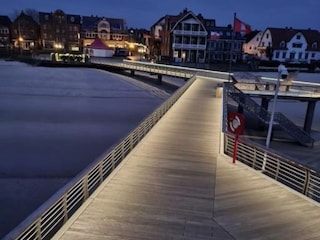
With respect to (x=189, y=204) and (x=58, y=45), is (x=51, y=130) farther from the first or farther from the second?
(x=58, y=45)

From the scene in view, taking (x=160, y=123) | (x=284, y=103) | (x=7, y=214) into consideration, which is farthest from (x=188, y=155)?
(x=284, y=103)

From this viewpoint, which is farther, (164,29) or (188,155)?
(164,29)

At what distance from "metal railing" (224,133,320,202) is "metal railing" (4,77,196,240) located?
3.70 metres

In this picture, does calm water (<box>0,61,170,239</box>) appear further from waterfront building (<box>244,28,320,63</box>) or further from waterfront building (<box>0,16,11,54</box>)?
waterfront building (<box>0,16,11,54</box>)

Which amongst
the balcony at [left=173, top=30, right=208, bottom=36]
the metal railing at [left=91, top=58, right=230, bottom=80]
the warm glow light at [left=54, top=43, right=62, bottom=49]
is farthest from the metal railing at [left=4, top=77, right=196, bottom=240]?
the warm glow light at [left=54, top=43, right=62, bottom=49]

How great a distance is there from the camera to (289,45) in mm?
82250

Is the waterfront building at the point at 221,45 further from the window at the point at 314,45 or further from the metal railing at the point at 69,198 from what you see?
the metal railing at the point at 69,198

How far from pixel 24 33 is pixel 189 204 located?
9703cm

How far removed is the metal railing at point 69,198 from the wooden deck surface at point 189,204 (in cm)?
26

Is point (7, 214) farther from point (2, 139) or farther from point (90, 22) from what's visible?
point (90, 22)

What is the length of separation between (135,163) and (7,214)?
515 centimetres

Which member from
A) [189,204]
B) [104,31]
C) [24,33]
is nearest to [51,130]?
[189,204]

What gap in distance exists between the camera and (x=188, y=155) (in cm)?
1111

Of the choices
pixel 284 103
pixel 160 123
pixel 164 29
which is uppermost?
pixel 164 29
